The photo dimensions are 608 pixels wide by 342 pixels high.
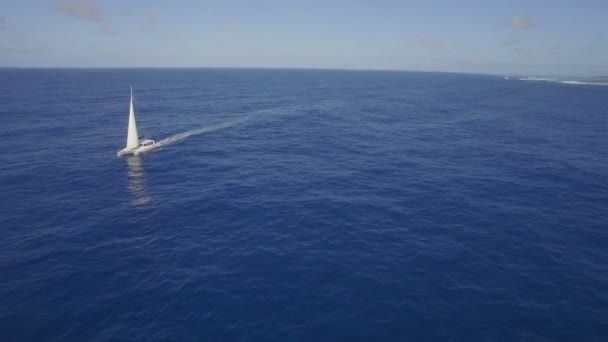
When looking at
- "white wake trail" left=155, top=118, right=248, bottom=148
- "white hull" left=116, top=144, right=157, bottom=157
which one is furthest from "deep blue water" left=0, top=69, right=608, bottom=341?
"white hull" left=116, top=144, right=157, bottom=157

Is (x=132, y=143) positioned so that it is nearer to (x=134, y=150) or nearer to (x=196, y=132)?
(x=134, y=150)

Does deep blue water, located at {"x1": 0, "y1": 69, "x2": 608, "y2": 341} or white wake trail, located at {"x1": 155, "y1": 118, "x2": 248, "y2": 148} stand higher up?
white wake trail, located at {"x1": 155, "y1": 118, "x2": 248, "y2": 148}

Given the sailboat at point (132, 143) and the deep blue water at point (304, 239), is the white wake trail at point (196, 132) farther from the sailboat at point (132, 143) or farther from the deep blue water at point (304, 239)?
the sailboat at point (132, 143)

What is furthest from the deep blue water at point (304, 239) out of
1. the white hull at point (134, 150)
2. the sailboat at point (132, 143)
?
the sailboat at point (132, 143)

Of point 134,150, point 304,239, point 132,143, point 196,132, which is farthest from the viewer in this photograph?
point 196,132

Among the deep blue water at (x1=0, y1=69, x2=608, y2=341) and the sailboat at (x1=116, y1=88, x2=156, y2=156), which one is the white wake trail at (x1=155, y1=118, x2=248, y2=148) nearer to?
the deep blue water at (x1=0, y1=69, x2=608, y2=341)

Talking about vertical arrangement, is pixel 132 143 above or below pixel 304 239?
above

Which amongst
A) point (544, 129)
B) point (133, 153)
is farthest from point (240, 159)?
point (544, 129)

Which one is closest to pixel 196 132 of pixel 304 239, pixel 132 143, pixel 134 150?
pixel 132 143
